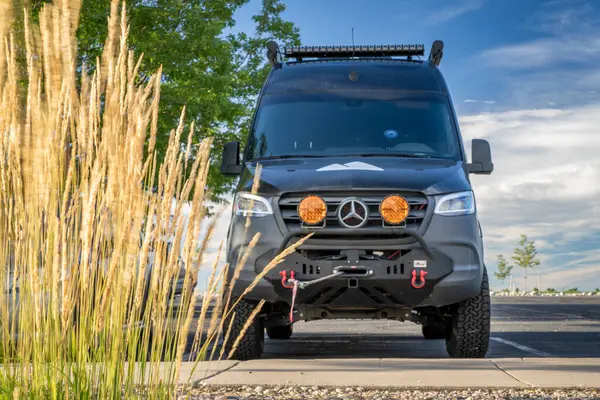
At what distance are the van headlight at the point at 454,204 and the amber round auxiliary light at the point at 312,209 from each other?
0.87 meters

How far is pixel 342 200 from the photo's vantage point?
6.62 m

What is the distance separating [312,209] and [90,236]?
11.9 feet

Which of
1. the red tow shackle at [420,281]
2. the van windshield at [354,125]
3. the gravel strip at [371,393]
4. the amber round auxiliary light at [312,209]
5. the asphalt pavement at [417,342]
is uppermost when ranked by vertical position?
the van windshield at [354,125]

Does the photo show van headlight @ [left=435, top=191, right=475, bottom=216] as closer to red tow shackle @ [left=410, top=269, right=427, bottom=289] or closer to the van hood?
the van hood

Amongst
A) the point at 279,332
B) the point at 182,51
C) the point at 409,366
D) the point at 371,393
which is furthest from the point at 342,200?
the point at 182,51

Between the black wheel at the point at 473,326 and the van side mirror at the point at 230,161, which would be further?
the van side mirror at the point at 230,161

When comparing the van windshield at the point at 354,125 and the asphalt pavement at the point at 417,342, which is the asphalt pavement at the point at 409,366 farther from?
the van windshield at the point at 354,125

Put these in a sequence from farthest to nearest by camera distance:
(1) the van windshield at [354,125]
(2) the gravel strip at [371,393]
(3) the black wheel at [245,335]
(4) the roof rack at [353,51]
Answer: (4) the roof rack at [353,51] < (1) the van windshield at [354,125] < (3) the black wheel at [245,335] < (2) the gravel strip at [371,393]

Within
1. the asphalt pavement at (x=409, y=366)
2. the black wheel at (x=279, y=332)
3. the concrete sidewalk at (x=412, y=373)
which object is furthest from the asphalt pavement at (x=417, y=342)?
the concrete sidewalk at (x=412, y=373)

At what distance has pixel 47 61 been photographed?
3.30m

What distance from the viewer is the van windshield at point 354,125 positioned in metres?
7.50

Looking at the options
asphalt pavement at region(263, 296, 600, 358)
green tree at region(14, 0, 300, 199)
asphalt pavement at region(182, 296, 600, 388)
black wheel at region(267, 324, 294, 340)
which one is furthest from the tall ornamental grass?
green tree at region(14, 0, 300, 199)

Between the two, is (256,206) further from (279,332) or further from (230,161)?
(279,332)

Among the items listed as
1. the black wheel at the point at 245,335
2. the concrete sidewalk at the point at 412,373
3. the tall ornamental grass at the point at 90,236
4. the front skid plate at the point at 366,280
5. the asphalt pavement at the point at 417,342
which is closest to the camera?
the tall ornamental grass at the point at 90,236
